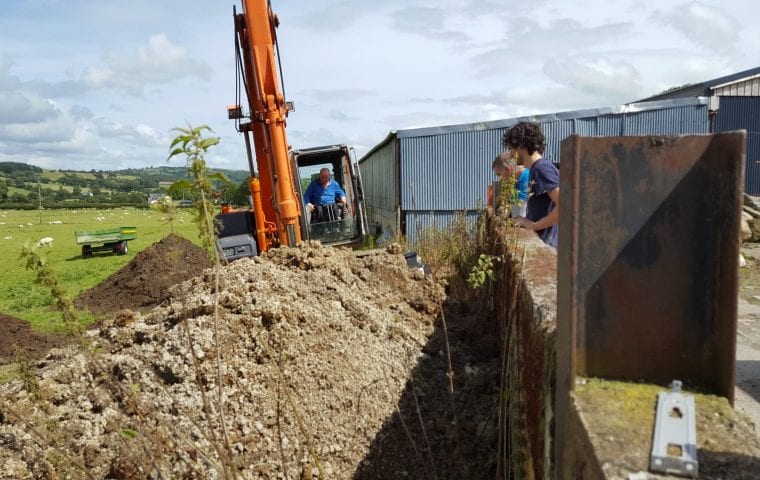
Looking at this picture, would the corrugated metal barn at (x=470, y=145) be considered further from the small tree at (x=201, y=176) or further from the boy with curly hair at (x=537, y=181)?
the small tree at (x=201, y=176)

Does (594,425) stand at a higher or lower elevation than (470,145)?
lower

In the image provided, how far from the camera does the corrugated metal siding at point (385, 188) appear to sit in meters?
16.6

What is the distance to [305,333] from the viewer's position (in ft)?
13.7

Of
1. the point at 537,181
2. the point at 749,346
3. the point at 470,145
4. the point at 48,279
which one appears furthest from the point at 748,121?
the point at 48,279

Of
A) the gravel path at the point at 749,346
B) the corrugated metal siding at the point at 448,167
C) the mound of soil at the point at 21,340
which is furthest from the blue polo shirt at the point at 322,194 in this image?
the gravel path at the point at 749,346

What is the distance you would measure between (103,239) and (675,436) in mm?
22828

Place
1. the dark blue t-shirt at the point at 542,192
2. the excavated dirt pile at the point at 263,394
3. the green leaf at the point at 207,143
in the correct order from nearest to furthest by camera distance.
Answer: the green leaf at the point at 207,143, the excavated dirt pile at the point at 263,394, the dark blue t-shirt at the point at 542,192

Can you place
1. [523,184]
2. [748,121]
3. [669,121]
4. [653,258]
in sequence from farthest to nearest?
[748,121] → [669,121] → [523,184] → [653,258]

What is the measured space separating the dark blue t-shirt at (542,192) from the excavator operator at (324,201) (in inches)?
253

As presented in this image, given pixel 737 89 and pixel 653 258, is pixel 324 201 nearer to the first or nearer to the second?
→ pixel 653 258

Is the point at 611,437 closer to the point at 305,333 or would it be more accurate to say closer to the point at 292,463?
the point at 292,463

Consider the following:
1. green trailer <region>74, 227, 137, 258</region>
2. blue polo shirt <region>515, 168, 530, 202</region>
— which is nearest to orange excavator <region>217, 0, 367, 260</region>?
blue polo shirt <region>515, 168, 530, 202</region>

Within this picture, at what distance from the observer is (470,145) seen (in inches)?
611

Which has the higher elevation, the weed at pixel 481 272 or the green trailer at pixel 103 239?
the weed at pixel 481 272
